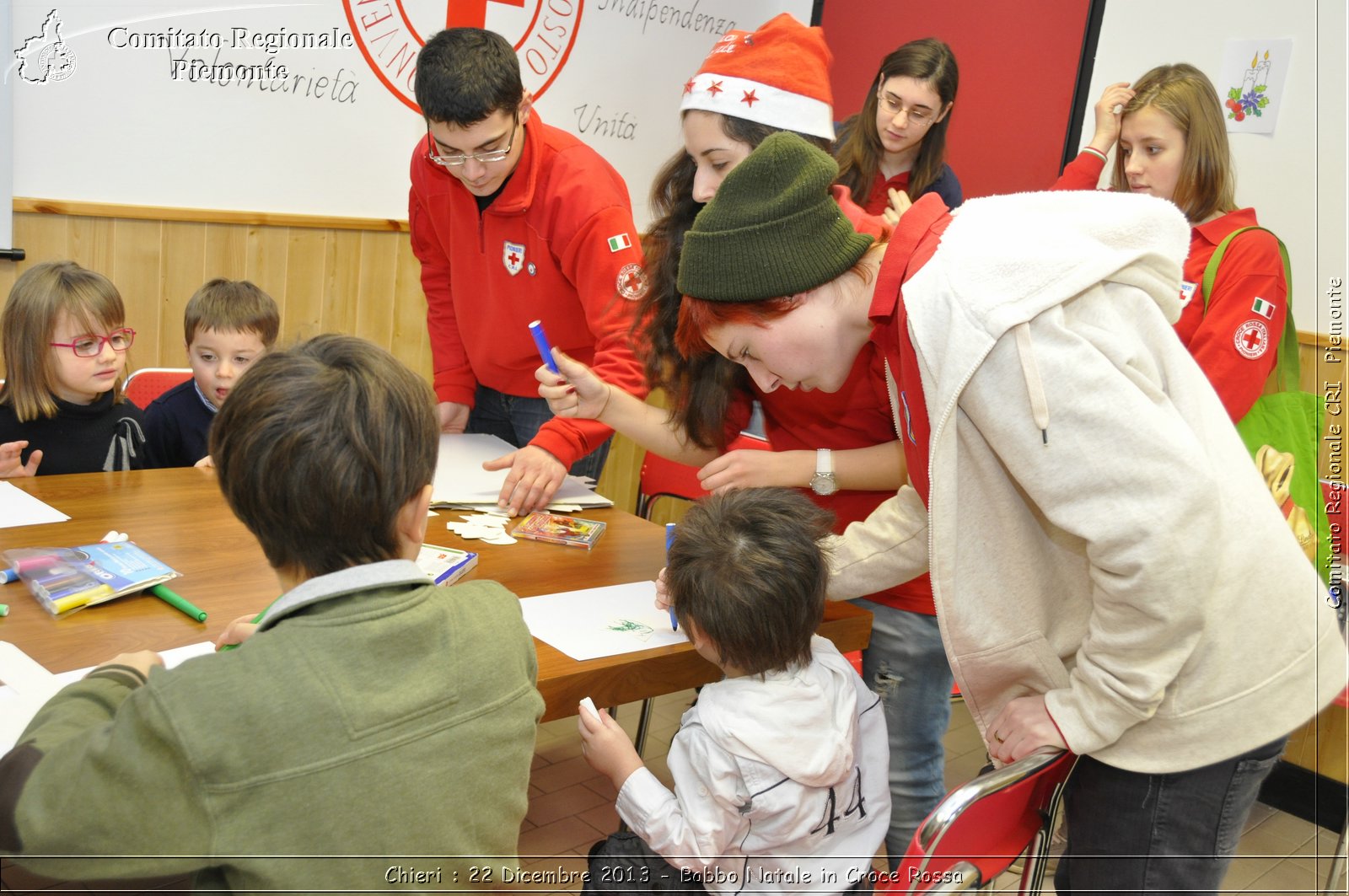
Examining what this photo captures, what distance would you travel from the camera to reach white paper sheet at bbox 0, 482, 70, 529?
5.59 ft

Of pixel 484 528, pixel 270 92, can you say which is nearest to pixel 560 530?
pixel 484 528

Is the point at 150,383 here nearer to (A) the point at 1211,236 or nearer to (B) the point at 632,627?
(B) the point at 632,627

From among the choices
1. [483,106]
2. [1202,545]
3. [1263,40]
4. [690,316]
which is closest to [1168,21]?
[1263,40]

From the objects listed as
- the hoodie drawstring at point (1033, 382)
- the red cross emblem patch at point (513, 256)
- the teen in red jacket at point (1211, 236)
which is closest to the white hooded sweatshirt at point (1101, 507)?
the hoodie drawstring at point (1033, 382)

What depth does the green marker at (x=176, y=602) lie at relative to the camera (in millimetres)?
1415

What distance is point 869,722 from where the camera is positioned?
1.55 meters

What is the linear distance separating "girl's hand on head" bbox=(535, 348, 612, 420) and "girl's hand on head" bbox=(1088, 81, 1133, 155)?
1.86m

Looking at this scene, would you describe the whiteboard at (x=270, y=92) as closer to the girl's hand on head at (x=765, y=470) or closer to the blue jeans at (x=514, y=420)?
the blue jeans at (x=514, y=420)

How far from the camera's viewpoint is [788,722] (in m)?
1.42

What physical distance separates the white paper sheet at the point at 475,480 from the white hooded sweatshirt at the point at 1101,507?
106 cm

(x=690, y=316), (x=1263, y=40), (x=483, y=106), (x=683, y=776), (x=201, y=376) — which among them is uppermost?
(x=1263, y=40)

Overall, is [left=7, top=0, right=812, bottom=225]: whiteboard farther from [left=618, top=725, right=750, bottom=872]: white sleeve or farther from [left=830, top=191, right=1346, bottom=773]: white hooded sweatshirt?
[left=830, top=191, right=1346, bottom=773]: white hooded sweatshirt

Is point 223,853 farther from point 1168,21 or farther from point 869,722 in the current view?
point 1168,21

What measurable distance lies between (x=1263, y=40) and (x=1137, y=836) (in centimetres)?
276
